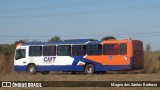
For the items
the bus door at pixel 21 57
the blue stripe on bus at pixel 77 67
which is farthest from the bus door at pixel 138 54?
the bus door at pixel 21 57

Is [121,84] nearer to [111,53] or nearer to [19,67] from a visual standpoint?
[111,53]

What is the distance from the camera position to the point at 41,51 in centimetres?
3594

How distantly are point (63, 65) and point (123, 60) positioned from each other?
5.22 m

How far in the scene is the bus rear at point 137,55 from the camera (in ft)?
108

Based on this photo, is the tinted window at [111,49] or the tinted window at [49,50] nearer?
the tinted window at [111,49]

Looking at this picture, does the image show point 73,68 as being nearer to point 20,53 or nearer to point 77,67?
point 77,67

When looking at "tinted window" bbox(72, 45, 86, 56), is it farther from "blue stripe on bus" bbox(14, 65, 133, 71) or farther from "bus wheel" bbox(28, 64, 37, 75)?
"bus wheel" bbox(28, 64, 37, 75)

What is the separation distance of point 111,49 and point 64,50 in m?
4.12

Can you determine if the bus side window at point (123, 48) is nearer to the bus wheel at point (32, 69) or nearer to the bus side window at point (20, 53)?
the bus wheel at point (32, 69)

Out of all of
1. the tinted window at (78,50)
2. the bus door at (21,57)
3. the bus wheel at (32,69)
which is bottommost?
the bus wheel at (32,69)

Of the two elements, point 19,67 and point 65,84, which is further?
point 19,67

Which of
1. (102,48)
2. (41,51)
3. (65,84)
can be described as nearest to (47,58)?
(41,51)

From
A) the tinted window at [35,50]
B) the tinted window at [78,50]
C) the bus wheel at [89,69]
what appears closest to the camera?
the bus wheel at [89,69]

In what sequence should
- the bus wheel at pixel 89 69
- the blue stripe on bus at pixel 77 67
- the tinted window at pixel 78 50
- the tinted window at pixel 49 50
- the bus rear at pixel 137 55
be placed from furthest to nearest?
the tinted window at pixel 49 50
the tinted window at pixel 78 50
the bus wheel at pixel 89 69
the bus rear at pixel 137 55
the blue stripe on bus at pixel 77 67
